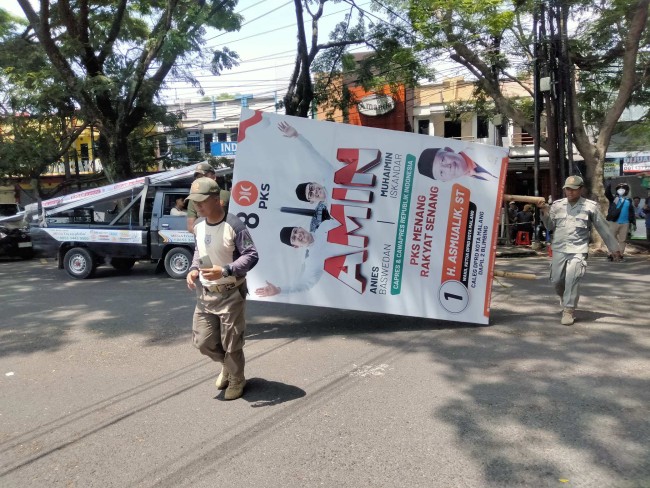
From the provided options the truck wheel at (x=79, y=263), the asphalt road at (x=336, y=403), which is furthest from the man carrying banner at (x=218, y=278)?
the truck wheel at (x=79, y=263)

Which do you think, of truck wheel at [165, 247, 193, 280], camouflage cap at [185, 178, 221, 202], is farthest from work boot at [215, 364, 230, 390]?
truck wheel at [165, 247, 193, 280]

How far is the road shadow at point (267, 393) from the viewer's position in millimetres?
4234

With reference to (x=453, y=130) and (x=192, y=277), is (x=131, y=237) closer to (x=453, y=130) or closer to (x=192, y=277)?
(x=192, y=277)

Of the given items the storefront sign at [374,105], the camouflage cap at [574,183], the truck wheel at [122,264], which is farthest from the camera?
the storefront sign at [374,105]

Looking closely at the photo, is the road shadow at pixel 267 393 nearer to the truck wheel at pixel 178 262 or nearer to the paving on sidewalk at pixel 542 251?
the truck wheel at pixel 178 262

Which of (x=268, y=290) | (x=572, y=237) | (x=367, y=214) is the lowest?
(x=268, y=290)

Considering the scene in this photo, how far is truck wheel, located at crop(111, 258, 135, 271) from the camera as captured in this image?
37.2ft

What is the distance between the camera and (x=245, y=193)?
5.85 m

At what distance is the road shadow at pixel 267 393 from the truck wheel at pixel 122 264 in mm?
7461

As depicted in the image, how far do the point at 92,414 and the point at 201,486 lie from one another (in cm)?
146

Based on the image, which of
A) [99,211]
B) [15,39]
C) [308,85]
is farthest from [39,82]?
[308,85]

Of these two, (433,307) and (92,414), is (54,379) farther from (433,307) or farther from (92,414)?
(433,307)

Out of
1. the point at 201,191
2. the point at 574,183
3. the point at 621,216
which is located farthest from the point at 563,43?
the point at 201,191

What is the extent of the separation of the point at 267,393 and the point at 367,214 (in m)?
2.36
